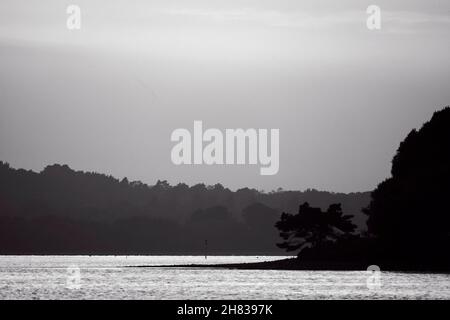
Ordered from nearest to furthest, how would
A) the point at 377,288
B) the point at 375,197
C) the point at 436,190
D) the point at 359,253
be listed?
the point at 377,288 < the point at 436,190 < the point at 375,197 < the point at 359,253
